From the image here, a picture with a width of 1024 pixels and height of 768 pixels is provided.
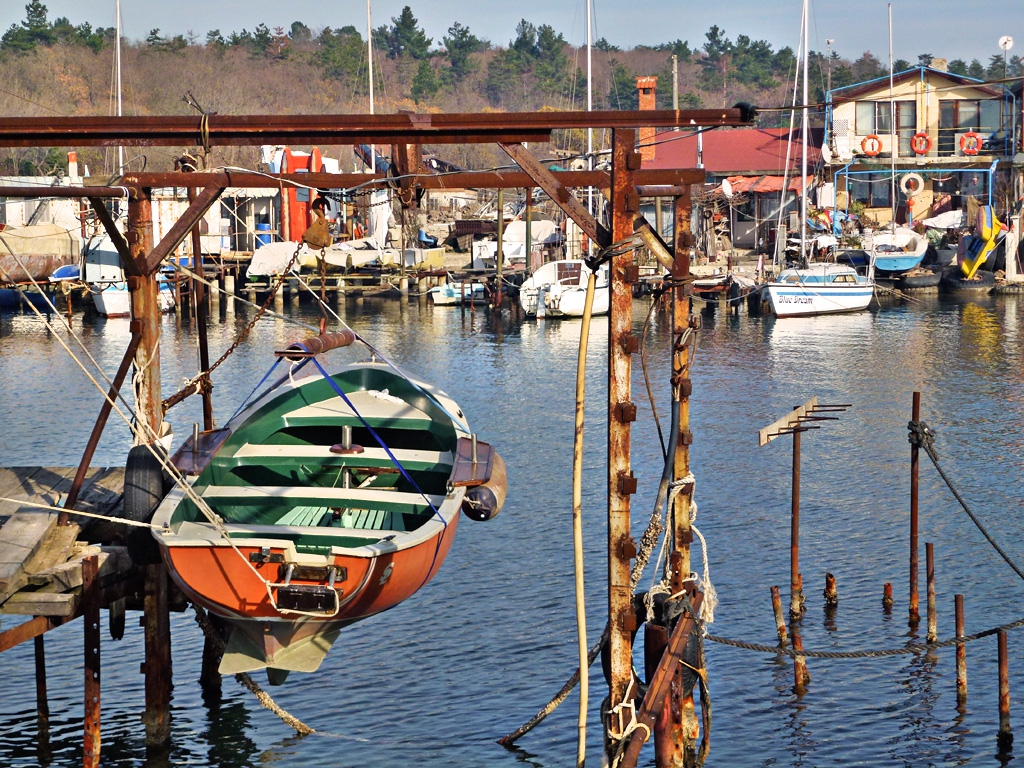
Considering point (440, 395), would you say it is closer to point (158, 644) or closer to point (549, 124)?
point (158, 644)

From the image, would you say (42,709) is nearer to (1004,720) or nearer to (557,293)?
(1004,720)

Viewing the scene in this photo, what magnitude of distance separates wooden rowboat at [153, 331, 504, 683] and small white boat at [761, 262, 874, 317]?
37.3 m

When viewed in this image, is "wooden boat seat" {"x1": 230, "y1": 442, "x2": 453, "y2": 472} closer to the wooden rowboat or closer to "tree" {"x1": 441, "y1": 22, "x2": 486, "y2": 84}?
the wooden rowboat

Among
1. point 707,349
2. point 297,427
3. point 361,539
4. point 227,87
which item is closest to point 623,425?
point 361,539

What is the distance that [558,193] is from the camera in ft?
33.9

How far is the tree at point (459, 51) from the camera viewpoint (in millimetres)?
136625

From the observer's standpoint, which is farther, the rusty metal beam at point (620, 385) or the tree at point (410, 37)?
the tree at point (410, 37)

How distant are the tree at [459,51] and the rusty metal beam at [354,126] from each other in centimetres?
12823

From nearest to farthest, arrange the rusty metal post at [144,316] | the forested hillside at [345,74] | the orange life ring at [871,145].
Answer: the rusty metal post at [144,316]
the orange life ring at [871,145]
the forested hillside at [345,74]

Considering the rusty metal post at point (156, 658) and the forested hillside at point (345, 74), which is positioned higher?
the forested hillside at point (345, 74)

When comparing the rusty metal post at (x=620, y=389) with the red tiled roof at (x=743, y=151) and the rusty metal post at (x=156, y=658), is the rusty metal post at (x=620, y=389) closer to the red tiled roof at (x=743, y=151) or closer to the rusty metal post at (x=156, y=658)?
the rusty metal post at (x=156, y=658)

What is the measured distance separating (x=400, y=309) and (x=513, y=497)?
112ft

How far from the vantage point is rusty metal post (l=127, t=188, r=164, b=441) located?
13.0 meters

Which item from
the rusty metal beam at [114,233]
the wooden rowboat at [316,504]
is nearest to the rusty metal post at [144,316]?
the rusty metal beam at [114,233]
